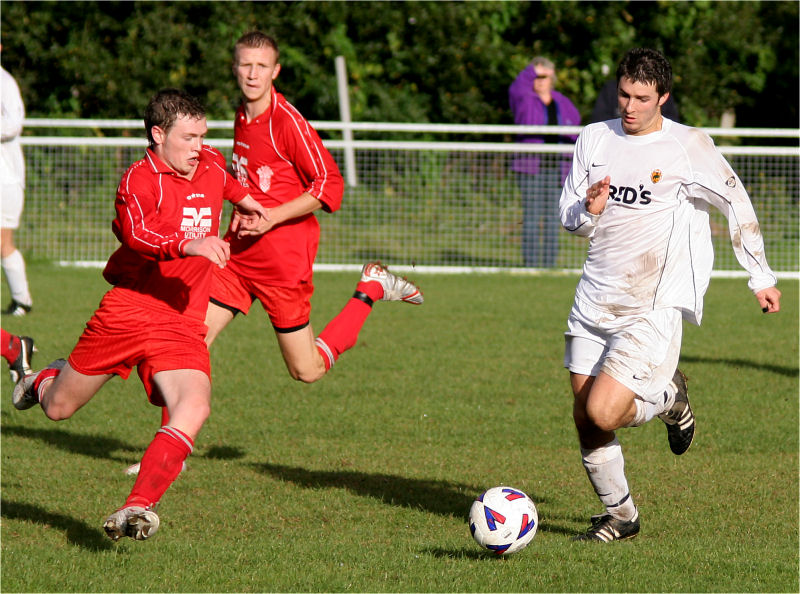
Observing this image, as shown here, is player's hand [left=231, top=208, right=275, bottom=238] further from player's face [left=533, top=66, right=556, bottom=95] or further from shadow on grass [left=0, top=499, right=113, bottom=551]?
player's face [left=533, top=66, right=556, bottom=95]

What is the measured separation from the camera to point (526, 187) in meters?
14.7

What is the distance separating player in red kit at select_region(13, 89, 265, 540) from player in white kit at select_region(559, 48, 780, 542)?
5.56ft

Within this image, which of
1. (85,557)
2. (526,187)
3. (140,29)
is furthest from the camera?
(140,29)

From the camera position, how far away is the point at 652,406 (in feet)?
17.7

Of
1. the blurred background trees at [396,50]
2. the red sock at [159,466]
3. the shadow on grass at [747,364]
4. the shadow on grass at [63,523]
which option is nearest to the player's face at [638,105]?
the red sock at [159,466]

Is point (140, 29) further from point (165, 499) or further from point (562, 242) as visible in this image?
point (165, 499)

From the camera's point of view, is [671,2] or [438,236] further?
[671,2]

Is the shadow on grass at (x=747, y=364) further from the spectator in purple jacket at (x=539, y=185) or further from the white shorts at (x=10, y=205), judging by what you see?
the white shorts at (x=10, y=205)

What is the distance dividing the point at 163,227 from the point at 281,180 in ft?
4.63

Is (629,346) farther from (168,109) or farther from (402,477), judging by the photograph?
(168,109)

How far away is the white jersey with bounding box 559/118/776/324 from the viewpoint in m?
5.21

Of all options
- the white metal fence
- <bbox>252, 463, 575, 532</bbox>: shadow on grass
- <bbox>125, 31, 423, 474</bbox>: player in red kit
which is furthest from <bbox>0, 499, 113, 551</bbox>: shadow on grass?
the white metal fence

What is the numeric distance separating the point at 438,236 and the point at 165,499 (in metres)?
9.27

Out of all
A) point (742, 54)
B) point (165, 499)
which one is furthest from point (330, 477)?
point (742, 54)
